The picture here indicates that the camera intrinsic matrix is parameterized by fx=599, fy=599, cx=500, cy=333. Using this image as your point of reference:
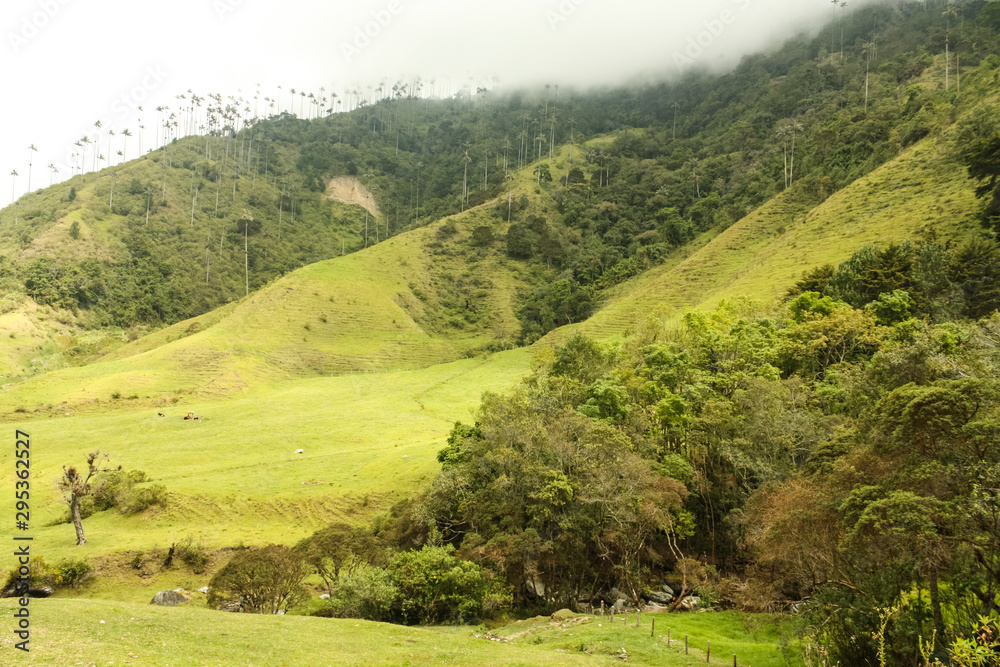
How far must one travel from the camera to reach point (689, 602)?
1142 inches

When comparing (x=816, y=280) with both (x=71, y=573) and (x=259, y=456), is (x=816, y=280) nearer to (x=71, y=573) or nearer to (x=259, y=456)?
(x=259, y=456)

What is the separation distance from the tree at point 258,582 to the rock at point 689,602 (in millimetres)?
18284

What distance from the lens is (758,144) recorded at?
139125 millimetres

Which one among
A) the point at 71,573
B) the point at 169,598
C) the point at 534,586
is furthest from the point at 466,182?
the point at 169,598

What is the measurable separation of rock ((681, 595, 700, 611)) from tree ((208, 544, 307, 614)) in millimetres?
18284

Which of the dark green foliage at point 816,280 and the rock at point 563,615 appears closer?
the rock at point 563,615

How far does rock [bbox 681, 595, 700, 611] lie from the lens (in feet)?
93.6

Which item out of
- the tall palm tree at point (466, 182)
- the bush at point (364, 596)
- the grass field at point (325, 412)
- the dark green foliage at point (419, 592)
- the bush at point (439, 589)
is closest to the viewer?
the grass field at point (325, 412)

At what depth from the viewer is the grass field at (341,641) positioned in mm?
14039

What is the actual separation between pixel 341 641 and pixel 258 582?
35.8 feet

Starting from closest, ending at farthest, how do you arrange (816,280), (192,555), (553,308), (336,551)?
(336,551), (192,555), (816,280), (553,308)

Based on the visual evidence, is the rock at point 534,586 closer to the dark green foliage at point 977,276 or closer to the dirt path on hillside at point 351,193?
the dark green foliage at point 977,276

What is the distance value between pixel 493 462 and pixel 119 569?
21918 mm

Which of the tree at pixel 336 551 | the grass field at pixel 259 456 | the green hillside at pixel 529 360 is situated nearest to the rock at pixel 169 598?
the green hillside at pixel 529 360
